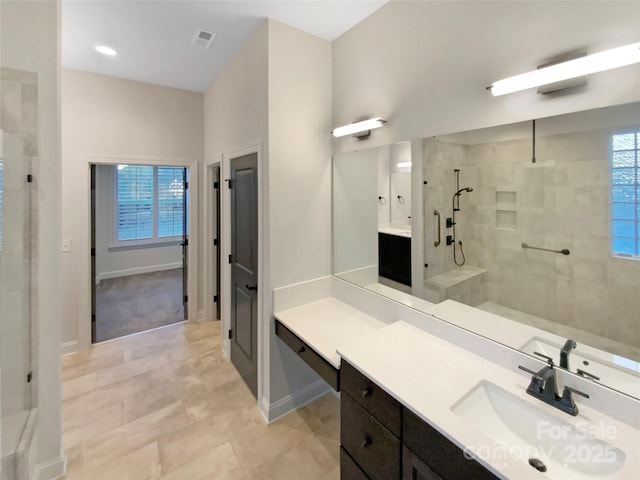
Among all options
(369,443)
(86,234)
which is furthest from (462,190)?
(86,234)

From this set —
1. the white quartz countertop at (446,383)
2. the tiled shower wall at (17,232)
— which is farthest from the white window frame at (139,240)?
the white quartz countertop at (446,383)

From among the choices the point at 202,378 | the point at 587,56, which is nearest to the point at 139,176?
the point at 202,378

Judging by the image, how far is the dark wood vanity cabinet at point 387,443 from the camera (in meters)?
1.00

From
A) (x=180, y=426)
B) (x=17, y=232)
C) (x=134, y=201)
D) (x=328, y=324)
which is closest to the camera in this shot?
(x=17, y=232)

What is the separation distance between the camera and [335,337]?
1.86 metres

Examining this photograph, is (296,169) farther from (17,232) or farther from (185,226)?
(185,226)

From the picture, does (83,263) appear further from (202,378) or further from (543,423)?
(543,423)

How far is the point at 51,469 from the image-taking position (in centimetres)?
177

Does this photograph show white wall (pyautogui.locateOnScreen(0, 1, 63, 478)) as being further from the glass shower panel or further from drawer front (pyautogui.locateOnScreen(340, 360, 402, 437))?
drawer front (pyautogui.locateOnScreen(340, 360, 402, 437))

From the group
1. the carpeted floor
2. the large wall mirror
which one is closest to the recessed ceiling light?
the large wall mirror

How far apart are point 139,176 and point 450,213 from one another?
6562 millimetres

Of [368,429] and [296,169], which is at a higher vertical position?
[296,169]

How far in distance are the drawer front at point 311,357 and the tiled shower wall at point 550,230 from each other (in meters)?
0.97

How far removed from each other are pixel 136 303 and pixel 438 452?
4.97 meters
